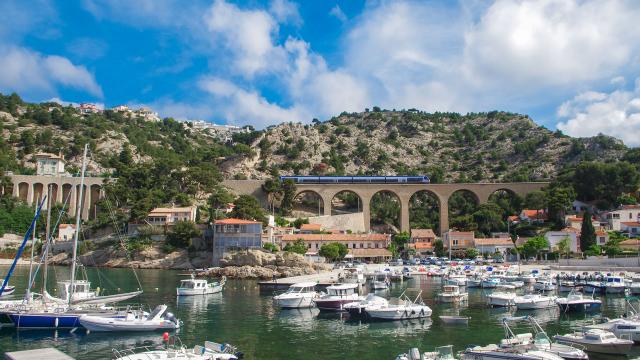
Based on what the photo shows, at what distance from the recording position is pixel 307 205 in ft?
287

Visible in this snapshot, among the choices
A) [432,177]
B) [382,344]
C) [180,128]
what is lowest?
[382,344]

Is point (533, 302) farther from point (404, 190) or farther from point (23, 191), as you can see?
point (23, 191)

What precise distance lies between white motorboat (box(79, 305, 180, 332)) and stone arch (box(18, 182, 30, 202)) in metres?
62.1

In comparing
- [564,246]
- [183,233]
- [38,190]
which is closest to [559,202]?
[564,246]

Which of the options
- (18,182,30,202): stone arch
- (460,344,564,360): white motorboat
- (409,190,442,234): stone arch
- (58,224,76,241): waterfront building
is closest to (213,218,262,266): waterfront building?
(58,224,76,241): waterfront building

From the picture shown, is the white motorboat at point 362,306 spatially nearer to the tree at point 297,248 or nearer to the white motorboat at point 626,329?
the white motorboat at point 626,329

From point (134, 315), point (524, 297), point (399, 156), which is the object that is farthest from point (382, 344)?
point (399, 156)

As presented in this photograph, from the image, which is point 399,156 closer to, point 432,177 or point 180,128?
point 432,177

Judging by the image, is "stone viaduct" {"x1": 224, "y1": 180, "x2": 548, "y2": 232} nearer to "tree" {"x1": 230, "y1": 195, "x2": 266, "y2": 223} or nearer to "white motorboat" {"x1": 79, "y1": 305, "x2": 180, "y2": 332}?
"tree" {"x1": 230, "y1": 195, "x2": 266, "y2": 223}

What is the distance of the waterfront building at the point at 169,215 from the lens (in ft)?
214

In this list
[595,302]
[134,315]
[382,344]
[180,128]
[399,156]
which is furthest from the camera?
[180,128]

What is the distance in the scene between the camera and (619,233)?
204 ft

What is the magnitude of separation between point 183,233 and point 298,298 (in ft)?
104

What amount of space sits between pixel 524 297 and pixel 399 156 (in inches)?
3602
